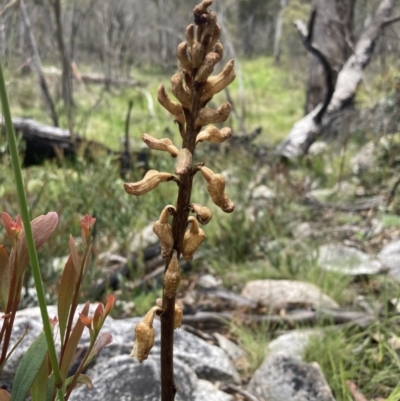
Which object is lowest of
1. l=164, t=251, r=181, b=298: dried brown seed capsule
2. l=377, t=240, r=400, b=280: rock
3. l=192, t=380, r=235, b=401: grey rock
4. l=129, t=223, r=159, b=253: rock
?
l=129, t=223, r=159, b=253: rock

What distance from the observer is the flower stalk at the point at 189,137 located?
0.77 meters

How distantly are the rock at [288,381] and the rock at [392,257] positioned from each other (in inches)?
51.2

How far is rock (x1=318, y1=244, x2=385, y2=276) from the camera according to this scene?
3074 mm

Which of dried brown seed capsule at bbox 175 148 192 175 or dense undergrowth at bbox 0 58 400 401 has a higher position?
dried brown seed capsule at bbox 175 148 192 175

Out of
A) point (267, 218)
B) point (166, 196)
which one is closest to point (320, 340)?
point (267, 218)

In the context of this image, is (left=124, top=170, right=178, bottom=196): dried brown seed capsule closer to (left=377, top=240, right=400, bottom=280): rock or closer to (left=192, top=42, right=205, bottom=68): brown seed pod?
(left=192, top=42, right=205, bottom=68): brown seed pod

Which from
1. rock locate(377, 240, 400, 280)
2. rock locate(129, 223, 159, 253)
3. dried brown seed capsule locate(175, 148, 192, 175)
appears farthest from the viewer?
rock locate(129, 223, 159, 253)

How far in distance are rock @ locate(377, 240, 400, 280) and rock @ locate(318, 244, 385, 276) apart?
0.06 metres

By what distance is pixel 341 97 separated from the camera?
6.88 metres

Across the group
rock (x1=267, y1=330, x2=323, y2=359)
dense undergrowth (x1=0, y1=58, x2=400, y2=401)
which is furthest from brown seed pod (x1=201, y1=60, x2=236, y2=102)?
rock (x1=267, y1=330, x2=323, y2=359)

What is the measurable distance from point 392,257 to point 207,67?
2859 mm

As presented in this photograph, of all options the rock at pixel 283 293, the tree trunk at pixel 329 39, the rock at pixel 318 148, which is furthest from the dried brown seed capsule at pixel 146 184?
the tree trunk at pixel 329 39

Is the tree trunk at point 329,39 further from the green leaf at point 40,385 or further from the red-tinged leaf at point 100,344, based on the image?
the green leaf at point 40,385

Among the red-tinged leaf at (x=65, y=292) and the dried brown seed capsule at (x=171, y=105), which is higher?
the dried brown seed capsule at (x=171, y=105)
